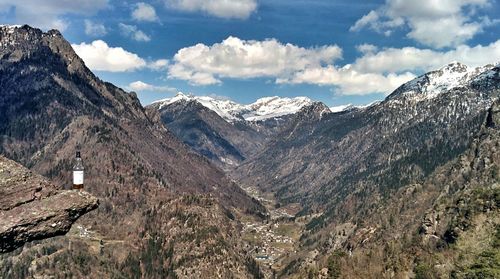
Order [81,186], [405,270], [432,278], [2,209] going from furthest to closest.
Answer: [405,270] < [432,278] < [81,186] < [2,209]

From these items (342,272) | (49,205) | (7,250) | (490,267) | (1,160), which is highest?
(1,160)

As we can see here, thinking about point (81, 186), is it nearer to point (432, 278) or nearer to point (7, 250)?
point (7, 250)

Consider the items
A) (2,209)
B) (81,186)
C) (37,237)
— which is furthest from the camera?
(81,186)

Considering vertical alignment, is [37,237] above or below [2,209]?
below

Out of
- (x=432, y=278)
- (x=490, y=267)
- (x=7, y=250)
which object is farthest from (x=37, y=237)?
(x=432, y=278)

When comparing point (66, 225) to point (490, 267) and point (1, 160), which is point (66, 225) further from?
point (490, 267)

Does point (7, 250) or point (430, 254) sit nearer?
point (7, 250)

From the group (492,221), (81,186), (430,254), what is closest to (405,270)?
(430,254)
